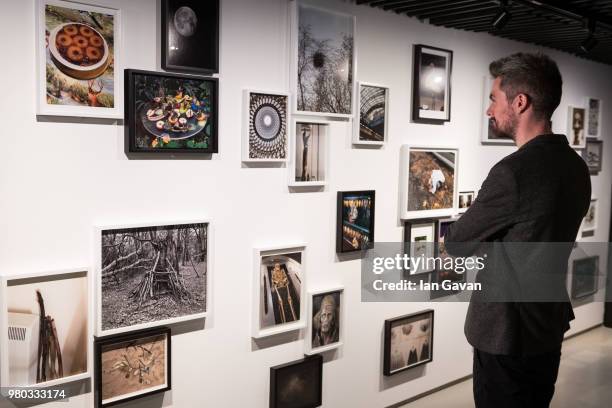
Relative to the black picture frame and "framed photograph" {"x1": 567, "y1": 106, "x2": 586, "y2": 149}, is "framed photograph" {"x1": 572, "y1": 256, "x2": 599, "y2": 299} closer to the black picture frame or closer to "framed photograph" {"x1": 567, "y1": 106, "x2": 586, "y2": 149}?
"framed photograph" {"x1": 567, "y1": 106, "x2": 586, "y2": 149}

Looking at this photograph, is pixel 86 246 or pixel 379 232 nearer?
pixel 86 246

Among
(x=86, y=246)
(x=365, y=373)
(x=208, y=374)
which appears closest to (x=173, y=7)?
(x=86, y=246)

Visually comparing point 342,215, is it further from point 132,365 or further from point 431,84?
point 132,365

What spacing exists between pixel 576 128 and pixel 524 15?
1.86 metres

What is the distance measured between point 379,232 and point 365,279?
29 cm

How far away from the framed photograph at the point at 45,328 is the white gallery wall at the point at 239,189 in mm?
64

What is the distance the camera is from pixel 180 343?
2723 millimetres

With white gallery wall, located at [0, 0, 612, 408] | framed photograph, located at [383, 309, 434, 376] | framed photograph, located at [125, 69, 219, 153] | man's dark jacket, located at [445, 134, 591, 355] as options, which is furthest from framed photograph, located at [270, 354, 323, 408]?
man's dark jacket, located at [445, 134, 591, 355]

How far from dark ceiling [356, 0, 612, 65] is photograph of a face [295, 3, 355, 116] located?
281 millimetres

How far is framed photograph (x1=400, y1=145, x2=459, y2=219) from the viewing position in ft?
12.1

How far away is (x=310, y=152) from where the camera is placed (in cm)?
314

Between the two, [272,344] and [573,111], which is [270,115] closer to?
[272,344]

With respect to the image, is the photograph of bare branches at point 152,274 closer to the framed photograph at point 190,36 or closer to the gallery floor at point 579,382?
the framed photograph at point 190,36

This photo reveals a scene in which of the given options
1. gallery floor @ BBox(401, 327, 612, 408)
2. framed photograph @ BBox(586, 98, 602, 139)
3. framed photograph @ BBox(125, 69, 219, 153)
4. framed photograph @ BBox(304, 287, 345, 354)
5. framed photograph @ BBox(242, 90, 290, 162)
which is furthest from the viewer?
framed photograph @ BBox(586, 98, 602, 139)
